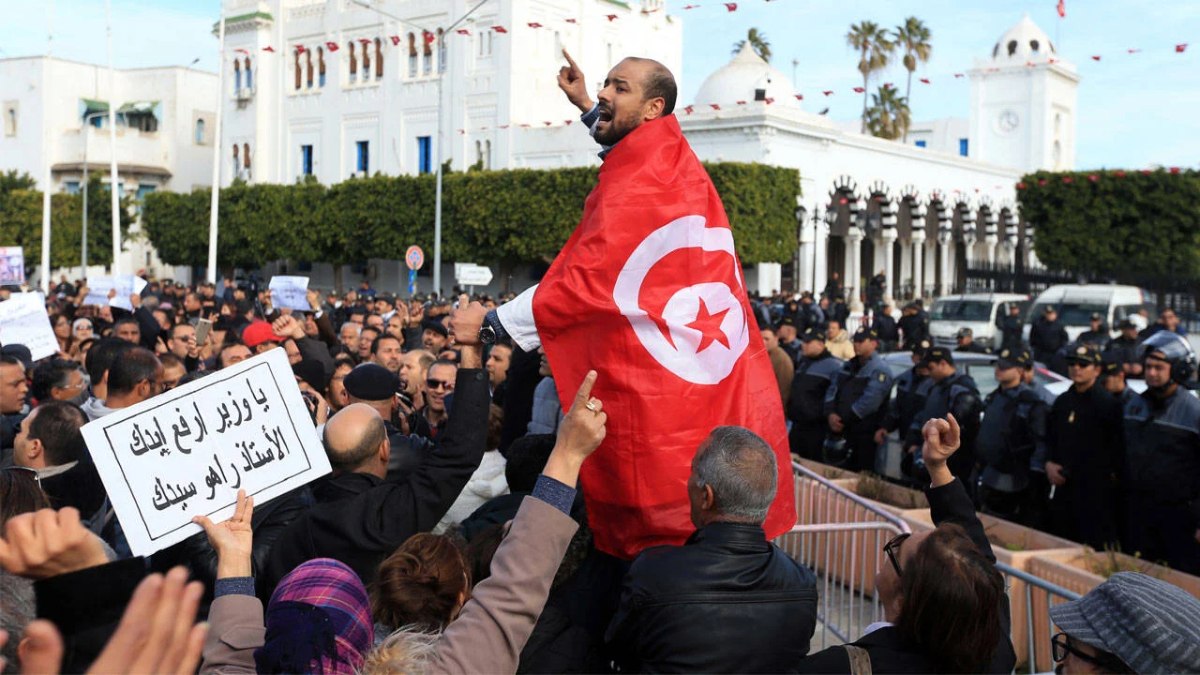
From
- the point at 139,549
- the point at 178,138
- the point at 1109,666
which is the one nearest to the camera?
the point at 1109,666

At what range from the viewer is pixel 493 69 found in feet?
151

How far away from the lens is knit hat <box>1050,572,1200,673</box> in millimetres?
2488

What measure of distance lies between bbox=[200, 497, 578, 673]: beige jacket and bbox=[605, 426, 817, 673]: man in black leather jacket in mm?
492

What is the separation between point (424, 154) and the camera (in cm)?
4944

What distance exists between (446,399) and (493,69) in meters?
41.1

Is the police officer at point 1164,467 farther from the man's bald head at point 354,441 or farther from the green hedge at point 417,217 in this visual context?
the green hedge at point 417,217

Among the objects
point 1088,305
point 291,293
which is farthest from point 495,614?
point 1088,305

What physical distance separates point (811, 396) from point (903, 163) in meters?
35.6

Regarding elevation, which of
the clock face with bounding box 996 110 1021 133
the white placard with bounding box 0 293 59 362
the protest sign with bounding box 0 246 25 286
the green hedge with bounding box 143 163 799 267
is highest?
the clock face with bounding box 996 110 1021 133

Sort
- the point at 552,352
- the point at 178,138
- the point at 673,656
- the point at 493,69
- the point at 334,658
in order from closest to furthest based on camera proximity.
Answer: the point at 334,658, the point at 673,656, the point at 552,352, the point at 493,69, the point at 178,138

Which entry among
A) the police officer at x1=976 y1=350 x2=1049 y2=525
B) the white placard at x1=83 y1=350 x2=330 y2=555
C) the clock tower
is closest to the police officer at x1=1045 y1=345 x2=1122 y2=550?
the police officer at x1=976 y1=350 x2=1049 y2=525

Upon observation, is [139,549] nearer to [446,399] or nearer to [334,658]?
[334,658]

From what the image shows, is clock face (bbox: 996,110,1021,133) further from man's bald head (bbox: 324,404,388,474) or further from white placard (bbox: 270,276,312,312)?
man's bald head (bbox: 324,404,388,474)

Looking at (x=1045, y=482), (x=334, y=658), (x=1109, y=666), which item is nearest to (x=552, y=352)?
(x=334, y=658)
